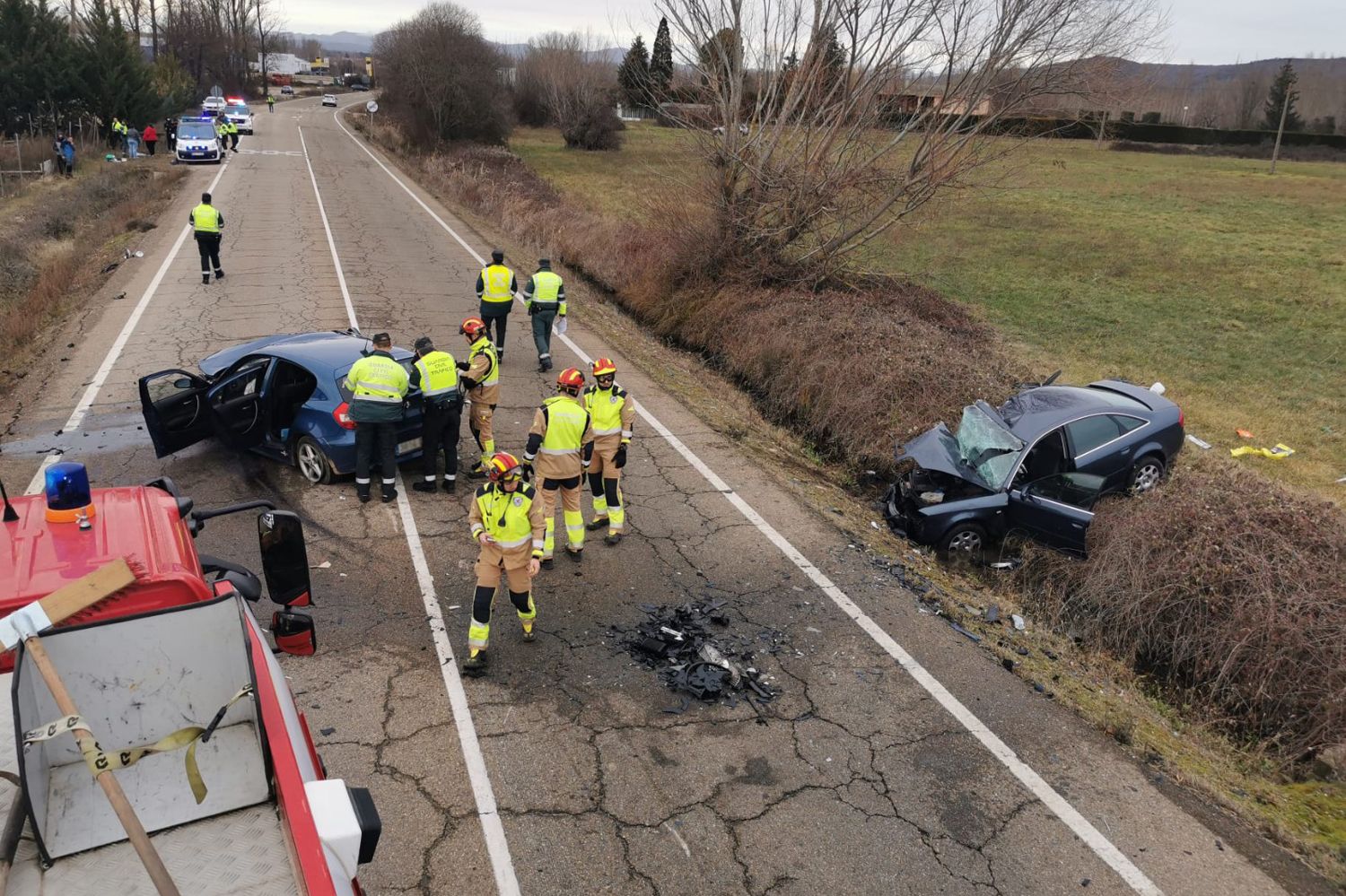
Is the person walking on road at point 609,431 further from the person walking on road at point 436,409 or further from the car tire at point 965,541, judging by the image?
the car tire at point 965,541

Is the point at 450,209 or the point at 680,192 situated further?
the point at 450,209

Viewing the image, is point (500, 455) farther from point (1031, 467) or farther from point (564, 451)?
point (1031, 467)

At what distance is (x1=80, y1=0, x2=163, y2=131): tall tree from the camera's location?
38562 millimetres

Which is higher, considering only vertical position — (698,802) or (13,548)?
(13,548)

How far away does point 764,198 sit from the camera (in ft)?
56.6

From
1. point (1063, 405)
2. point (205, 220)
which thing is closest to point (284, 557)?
point (1063, 405)

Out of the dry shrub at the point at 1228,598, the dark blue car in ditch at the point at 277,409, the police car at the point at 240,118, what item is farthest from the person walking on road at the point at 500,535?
the police car at the point at 240,118

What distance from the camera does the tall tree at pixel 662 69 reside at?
60.0 feet

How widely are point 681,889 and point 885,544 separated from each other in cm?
496

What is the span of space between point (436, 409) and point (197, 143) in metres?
31.6

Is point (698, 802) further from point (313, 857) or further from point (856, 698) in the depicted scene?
point (313, 857)

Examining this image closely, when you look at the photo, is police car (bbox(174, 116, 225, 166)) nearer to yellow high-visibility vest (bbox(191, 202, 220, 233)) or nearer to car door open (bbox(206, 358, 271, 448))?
yellow high-visibility vest (bbox(191, 202, 220, 233))

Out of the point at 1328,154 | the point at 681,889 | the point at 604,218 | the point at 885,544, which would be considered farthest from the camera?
the point at 1328,154

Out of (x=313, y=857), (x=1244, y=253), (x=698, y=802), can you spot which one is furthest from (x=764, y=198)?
(x=1244, y=253)
